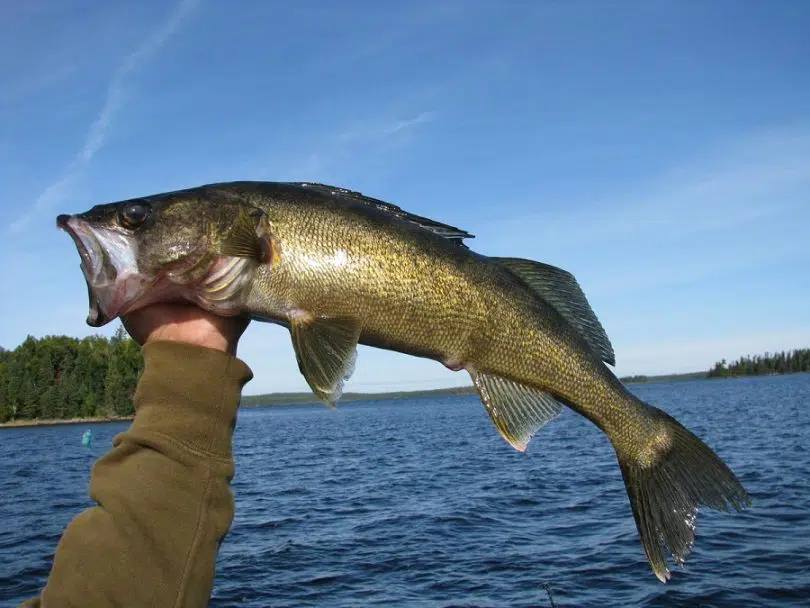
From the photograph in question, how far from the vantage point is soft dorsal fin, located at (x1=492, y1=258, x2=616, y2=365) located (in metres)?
3.65

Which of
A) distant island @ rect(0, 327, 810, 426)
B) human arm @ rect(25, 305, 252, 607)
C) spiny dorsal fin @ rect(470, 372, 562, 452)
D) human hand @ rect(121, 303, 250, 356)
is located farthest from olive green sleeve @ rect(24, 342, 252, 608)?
distant island @ rect(0, 327, 810, 426)

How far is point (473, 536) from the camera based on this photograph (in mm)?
16531

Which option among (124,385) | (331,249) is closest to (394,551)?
(331,249)

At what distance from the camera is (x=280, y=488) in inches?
1052

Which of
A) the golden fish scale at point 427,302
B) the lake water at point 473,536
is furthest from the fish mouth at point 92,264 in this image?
the lake water at point 473,536

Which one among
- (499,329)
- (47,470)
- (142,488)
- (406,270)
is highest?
(406,270)

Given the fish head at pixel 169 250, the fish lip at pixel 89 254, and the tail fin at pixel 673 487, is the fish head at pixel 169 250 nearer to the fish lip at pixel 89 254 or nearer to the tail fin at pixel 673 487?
the fish lip at pixel 89 254

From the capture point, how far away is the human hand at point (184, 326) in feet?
8.86

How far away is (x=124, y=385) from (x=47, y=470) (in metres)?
67.7

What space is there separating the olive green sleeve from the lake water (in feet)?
35.2

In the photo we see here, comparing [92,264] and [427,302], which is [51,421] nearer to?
[92,264]

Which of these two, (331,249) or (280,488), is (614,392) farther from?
(280,488)

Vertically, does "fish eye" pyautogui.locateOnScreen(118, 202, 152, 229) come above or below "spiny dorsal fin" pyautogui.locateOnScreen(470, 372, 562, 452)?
above

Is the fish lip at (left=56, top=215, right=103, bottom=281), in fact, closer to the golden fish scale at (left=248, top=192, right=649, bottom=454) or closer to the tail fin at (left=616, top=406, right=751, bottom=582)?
the golden fish scale at (left=248, top=192, right=649, bottom=454)
